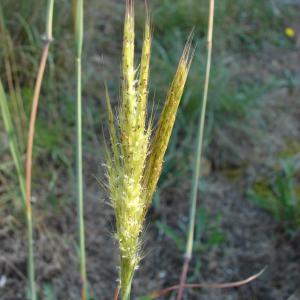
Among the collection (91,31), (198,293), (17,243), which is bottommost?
(198,293)

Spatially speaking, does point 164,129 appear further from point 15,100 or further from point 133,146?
point 15,100

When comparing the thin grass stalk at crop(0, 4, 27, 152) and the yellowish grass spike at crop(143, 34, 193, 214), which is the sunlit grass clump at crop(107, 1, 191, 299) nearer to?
the yellowish grass spike at crop(143, 34, 193, 214)

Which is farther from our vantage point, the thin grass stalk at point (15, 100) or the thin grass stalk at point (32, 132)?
the thin grass stalk at point (15, 100)

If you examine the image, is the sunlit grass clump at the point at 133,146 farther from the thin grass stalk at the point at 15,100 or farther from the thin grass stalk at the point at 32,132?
the thin grass stalk at the point at 15,100

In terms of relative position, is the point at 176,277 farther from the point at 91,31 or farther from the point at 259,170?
the point at 91,31

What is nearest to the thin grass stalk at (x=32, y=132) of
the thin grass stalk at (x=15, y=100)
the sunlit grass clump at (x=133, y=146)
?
the sunlit grass clump at (x=133, y=146)

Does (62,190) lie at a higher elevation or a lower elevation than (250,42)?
lower

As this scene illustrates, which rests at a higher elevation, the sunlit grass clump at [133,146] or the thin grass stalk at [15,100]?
the sunlit grass clump at [133,146]

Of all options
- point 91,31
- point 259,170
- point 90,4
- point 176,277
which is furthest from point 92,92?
point 176,277

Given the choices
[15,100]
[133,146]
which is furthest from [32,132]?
[15,100]

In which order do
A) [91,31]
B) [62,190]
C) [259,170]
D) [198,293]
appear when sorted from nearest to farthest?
[198,293], [62,190], [259,170], [91,31]
